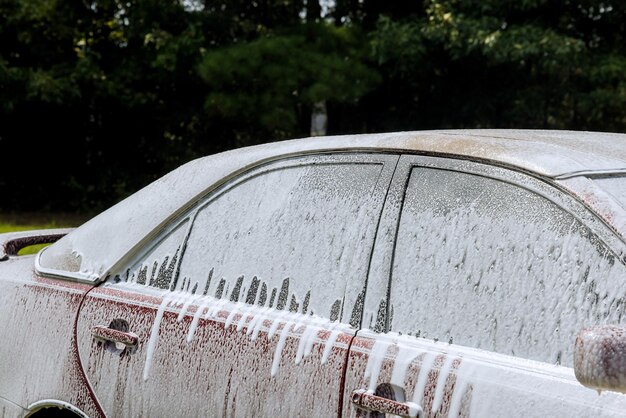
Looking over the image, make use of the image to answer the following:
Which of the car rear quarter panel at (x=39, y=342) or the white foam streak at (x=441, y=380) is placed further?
the car rear quarter panel at (x=39, y=342)

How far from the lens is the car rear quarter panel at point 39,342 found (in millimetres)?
2643

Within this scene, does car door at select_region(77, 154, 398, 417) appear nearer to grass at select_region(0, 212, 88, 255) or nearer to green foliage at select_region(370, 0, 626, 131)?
green foliage at select_region(370, 0, 626, 131)

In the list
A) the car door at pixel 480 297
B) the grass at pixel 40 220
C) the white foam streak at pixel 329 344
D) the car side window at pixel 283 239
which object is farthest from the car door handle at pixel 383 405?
the grass at pixel 40 220

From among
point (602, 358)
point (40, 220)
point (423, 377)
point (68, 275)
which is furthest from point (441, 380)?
point (40, 220)

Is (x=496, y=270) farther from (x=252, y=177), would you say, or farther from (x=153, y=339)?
(x=153, y=339)

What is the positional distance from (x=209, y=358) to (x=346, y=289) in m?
0.45

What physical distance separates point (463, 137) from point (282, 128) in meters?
13.0

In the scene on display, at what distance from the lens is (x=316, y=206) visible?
2359mm

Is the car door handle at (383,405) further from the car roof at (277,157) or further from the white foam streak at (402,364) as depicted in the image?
the car roof at (277,157)

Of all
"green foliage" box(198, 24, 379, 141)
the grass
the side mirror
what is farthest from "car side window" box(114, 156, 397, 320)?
the grass

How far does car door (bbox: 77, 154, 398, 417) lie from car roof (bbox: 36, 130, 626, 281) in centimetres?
4

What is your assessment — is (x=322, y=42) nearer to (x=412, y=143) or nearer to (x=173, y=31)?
(x=173, y=31)

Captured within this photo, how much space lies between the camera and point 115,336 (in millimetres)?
2531

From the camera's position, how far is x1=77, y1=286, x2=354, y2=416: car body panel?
84.2 inches
